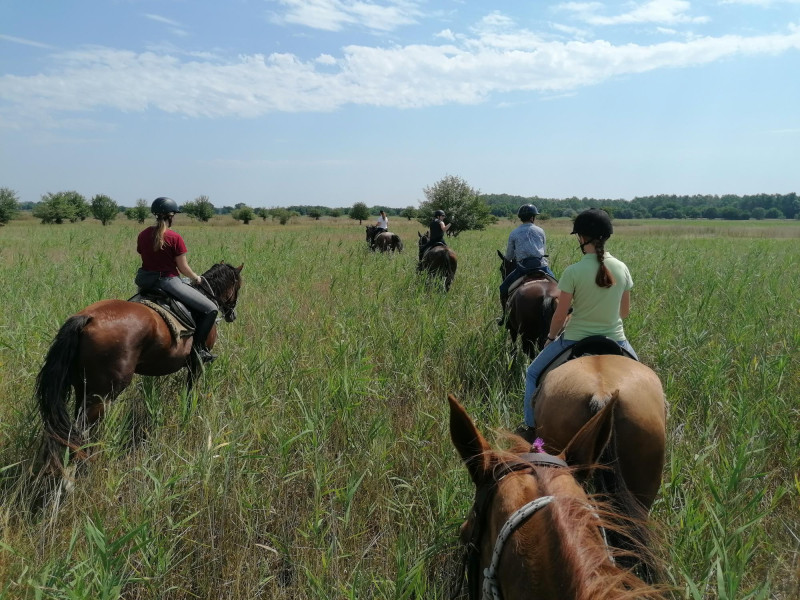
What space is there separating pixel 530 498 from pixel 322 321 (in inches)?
211

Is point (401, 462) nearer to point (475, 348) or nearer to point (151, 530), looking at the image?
point (151, 530)

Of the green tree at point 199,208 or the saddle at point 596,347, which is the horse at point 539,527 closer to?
the saddle at point 596,347

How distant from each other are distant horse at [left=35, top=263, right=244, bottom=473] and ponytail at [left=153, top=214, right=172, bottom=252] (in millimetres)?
653

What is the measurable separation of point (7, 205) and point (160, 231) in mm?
58979

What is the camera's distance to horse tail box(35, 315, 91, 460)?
129 inches

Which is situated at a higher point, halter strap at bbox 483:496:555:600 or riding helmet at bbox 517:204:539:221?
riding helmet at bbox 517:204:539:221

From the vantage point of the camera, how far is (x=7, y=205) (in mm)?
48938

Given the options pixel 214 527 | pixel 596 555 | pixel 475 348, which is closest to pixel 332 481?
pixel 214 527

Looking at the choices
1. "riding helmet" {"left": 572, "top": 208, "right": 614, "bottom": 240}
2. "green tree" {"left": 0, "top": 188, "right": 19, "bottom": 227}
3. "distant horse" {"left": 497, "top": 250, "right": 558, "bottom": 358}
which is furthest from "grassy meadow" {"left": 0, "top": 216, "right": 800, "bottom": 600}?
"green tree" {"left": 0, "top": 188, "right": 19, "bottom": 227}

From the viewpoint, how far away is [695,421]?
161 inches

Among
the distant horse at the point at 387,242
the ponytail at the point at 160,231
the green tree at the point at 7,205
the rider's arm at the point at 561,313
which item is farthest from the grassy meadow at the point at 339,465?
the green tree at the point at 7,205

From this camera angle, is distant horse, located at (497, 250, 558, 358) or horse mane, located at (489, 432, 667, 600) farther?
distant horse, located at (497, 250, 558, 358)

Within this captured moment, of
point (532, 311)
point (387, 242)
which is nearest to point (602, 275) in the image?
point (532, 311)

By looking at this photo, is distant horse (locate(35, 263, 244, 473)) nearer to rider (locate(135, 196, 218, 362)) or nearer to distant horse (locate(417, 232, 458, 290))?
rider (locate(135, 196, 218, 362))
